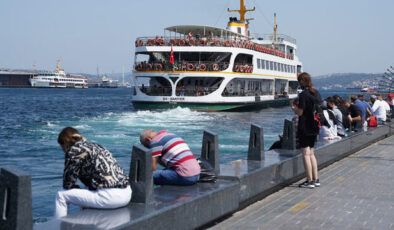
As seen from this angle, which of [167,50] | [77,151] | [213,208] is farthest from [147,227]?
[167,50]

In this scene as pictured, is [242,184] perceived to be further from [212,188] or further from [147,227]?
[147,227]

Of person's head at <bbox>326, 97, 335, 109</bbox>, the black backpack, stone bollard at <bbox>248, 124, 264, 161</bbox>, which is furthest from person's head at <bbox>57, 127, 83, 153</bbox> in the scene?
person's head at <bbox>326, 97, 335, 109</bbox>

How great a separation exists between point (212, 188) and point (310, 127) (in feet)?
9.01

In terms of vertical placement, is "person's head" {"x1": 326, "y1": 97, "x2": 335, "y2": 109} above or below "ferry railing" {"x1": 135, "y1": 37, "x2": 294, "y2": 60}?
below

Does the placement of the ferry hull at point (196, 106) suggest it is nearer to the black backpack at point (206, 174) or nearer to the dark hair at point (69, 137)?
the black backpack at point (206, 174)

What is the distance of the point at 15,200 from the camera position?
405cm

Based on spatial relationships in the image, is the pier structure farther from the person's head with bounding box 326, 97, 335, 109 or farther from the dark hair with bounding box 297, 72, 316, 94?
the person's head with bounding box 326, 97, 335, 109

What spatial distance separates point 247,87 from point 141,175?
4053 cm

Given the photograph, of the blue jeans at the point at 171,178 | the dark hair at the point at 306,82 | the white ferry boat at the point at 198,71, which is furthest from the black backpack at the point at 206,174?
the white ferry boat at the point at 198,71

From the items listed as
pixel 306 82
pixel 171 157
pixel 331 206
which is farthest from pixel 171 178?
pixel 306 82

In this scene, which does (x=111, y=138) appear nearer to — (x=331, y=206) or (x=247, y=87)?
(x=331, y=206)

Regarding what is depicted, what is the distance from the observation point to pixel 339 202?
7.82 m

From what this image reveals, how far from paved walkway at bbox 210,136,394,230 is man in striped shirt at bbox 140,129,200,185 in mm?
695

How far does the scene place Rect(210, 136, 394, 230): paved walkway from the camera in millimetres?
6578
